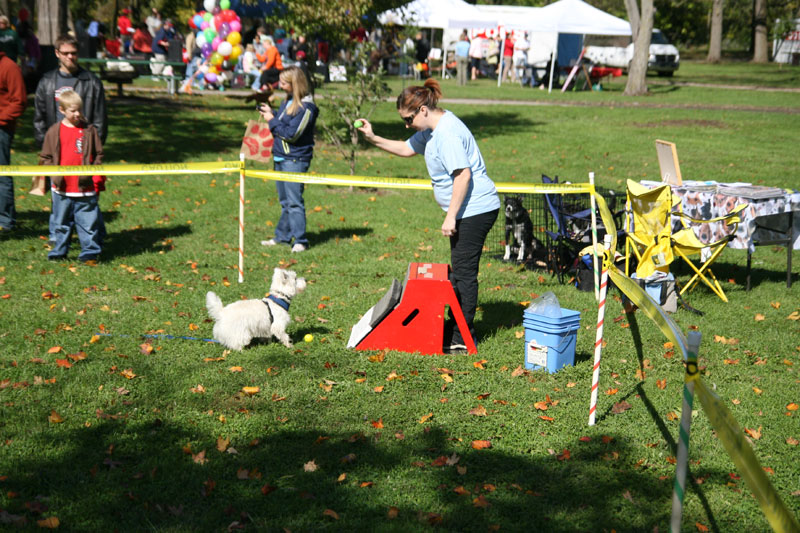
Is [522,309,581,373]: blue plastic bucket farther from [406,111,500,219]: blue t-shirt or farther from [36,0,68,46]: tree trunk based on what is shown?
Result: [36,0,68,46]: tree trunk

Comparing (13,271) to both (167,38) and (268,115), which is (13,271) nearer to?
(268,115)

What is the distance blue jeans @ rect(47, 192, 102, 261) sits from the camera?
8.27 m

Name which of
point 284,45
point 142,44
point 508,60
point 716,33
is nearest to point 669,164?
point 284,45

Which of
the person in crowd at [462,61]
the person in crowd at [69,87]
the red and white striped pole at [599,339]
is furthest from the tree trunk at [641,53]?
the red and white striped pole at [599,339]

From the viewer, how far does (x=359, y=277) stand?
28.0ft

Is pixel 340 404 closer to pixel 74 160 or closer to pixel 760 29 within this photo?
pixel 74 160

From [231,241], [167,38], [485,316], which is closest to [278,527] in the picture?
[485,316]

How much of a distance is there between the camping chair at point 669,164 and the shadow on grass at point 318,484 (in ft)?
16.1

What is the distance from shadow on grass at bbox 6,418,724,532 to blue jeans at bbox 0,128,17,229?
6.07m

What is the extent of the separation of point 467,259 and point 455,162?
2.92ft

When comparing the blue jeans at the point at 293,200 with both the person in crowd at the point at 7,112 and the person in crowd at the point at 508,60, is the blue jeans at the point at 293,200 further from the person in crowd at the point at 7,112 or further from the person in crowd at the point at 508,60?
the person in crowd at the point at 508,60

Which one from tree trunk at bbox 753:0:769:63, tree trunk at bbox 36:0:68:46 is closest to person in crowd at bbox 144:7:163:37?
tree trunk at bbox 36:0:68:46

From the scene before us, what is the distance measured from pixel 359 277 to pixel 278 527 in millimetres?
4907

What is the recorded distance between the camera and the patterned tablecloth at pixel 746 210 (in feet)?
26.6
